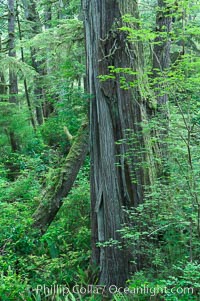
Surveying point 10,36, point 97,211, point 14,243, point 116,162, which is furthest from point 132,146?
point 10,36

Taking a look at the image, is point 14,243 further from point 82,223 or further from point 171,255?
point 171,255

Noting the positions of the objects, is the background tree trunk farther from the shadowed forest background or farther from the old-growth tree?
the old-growth tree

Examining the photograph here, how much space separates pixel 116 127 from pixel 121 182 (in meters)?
0.84

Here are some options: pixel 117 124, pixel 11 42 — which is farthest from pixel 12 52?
pixel 117 124

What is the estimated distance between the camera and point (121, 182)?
195 inches

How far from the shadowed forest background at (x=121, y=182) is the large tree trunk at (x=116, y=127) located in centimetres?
2

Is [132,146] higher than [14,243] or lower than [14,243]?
higher

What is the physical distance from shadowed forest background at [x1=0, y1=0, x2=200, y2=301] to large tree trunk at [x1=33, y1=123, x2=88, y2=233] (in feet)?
0.07

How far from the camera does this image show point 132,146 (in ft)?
16.4

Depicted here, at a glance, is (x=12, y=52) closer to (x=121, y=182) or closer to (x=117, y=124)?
(x=117, y=124)

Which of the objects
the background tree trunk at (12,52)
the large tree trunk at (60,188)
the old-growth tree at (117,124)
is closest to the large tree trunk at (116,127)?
the old-growth tree at (117,124)

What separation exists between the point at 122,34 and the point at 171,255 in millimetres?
3177

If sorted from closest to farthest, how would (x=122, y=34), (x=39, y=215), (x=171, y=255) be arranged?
1. (x=171, y=255)
2. (x=122, y=34)
3. (x=39, y=215)

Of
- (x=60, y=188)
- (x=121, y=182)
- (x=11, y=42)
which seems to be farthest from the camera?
(x=11, y=42)
